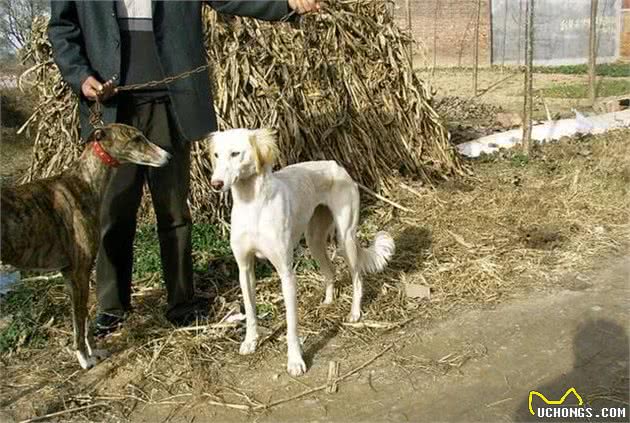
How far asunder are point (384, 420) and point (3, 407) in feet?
6.90

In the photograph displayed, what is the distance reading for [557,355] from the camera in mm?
3693

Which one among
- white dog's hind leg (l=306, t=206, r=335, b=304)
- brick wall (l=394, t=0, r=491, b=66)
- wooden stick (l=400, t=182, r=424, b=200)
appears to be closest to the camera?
white dog's hind leg (l=306, t=206, r=335, b=304)

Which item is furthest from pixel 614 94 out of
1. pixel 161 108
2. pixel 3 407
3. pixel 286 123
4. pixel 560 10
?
pixel 3 407

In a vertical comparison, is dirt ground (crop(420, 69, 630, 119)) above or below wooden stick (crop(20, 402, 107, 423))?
below

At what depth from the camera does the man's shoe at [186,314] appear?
424cm

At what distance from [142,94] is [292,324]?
66.5 inches

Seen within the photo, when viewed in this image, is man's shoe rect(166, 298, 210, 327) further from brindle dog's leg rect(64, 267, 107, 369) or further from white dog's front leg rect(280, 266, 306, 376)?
white dog's front leg rect(280, 266, 306, 376)

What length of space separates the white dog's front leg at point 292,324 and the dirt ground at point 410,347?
0.28 ft

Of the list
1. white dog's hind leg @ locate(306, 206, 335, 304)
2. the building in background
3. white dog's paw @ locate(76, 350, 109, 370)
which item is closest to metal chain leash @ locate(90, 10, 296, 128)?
white dog's hind leg @ locate(306, 206, 335, 304)

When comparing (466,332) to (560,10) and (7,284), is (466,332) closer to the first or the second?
(7,284)

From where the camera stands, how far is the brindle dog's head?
357 cm

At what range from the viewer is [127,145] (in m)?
3.60

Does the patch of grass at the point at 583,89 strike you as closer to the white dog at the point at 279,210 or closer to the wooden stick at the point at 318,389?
the white dog at the point at 279,210

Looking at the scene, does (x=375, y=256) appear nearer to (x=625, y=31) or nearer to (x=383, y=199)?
(x=383, y=199)
